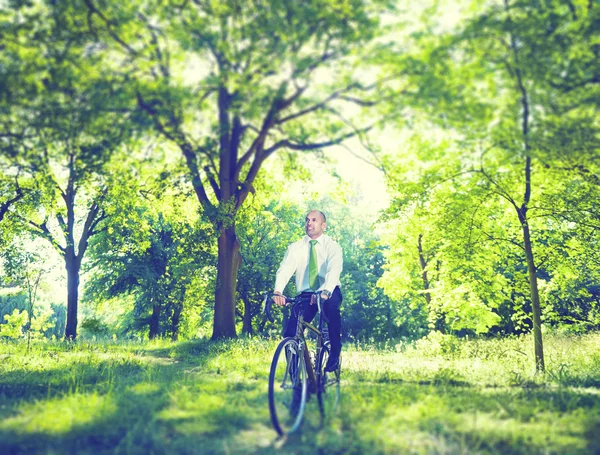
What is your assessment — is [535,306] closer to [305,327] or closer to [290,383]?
[305,327]

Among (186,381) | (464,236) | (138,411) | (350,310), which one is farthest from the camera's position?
(350,310)

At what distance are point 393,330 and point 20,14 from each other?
37.0m

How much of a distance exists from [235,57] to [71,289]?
16.2 metres

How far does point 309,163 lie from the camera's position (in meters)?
12.7

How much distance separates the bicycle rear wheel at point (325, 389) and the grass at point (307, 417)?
0.52 feet

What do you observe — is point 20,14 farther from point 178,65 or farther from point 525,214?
point 525,214

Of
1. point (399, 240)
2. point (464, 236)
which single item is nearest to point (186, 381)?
point (464, 236)

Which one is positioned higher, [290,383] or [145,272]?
[145,272]

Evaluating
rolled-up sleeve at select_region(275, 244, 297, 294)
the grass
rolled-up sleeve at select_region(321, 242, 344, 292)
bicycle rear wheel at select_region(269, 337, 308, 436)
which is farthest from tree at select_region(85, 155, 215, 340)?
bicycle rear wheel at select_region(269, 337, 308, 436)

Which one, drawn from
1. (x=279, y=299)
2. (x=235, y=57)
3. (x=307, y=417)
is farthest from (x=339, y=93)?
(x=307, y=417)

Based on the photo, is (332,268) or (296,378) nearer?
(296,378)

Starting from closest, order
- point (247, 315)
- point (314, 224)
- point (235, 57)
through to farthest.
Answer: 1. point (314, 224)
2. point (235, 57)
3. point (247, 315)

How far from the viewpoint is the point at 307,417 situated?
16.2ft

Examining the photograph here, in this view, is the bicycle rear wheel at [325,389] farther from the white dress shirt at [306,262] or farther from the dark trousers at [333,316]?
A: the white dress shirt at [306,262]
